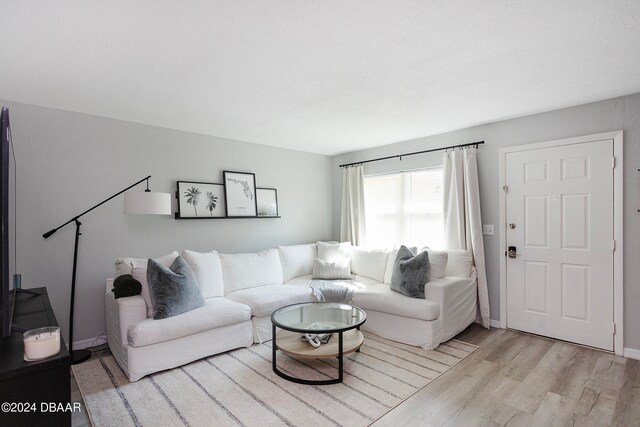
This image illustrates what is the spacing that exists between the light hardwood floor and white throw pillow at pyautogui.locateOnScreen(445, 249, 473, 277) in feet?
2.80

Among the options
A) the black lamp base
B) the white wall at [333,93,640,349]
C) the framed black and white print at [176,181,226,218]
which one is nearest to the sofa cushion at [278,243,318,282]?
the framed black and white print at [176,181,226,218]

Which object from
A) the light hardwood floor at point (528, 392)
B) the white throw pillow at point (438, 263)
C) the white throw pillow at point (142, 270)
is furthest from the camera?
the white throw pillow at point (438, 263)

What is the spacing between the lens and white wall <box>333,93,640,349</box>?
302 cm

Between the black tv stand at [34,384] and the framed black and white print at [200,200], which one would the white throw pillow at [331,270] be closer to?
the framed black and white print at [200,200]

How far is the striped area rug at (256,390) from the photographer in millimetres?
2184

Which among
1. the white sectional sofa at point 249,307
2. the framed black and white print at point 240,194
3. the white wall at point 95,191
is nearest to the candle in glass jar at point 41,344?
the white sectional sofa at point 249,307

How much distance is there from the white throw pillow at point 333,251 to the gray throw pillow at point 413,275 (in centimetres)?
125

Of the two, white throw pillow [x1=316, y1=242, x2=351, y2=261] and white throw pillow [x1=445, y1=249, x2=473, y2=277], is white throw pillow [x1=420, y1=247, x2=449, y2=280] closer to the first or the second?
white throw pillow [x1=445, y1=249, x2=473, y2=277]

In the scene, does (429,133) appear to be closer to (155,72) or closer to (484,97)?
(484,97)

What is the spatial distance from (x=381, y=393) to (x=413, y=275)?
1378mm

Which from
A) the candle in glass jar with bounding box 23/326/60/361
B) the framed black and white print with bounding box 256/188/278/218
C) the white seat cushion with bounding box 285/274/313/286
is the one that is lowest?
the white seat cushion with bounding box 285/274/313/286

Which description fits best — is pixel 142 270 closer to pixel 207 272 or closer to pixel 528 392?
pixel 207 272

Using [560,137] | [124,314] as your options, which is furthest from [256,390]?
[560,137]

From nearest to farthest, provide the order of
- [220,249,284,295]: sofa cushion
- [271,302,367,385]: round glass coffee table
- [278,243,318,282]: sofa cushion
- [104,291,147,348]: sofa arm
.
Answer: [271,302,367,385]: round glass coffee table, [104,291,147,348]: sofa arm, [220,249,284,295]: sofa cushion, [278,243,318,282]: sofa cushion
